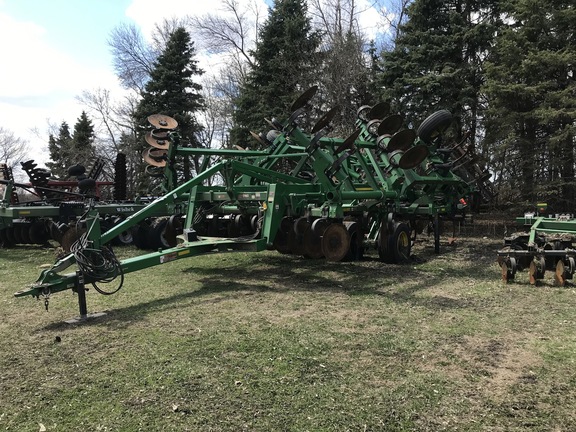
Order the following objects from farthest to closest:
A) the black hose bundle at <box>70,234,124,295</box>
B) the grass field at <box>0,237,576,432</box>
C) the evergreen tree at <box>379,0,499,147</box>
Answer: the evergreen tree at <box>379,0,499,147</box>, the black hose bundle at <box>70,234,124,295</box>, the grass field at <box>0,237,576,432</box>

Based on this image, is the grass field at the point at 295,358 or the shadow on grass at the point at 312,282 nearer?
the grass field at the point at 295,358

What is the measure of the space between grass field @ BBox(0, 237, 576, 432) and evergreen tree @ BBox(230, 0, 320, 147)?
17175 mm

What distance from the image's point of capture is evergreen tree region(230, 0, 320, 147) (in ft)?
76.3

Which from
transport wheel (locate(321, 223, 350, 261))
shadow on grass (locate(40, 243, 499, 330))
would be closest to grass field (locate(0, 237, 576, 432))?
shadow on grass (locate(40, 243, 499, 330))

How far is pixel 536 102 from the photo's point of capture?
14.4 meters

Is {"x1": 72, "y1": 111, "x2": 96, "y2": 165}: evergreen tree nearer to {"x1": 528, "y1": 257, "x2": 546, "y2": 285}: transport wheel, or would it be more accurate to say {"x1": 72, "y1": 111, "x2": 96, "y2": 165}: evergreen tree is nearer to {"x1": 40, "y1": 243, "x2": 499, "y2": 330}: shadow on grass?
{"x1": 40, "y1": 243, "x2": 499, "y2": 330}: shadow on grass

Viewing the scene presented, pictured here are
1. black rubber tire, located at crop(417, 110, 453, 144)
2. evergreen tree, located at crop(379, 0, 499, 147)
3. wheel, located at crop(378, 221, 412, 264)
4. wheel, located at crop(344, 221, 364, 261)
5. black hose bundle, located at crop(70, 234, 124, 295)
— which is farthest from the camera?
evergreen tree, located at crop(379, 0, 499, 147)

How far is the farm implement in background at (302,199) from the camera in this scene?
271 inches

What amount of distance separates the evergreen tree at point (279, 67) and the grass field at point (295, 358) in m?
17.2

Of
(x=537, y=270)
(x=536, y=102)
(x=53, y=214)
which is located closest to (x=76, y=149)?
(x=53, y=214)

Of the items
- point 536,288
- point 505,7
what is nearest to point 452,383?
point 536,288

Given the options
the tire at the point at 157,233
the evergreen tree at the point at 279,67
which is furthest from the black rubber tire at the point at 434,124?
the evergreen tree at the point at 279,67

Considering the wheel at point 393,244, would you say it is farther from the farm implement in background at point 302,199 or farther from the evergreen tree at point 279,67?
the evergreen tree at point 279,67

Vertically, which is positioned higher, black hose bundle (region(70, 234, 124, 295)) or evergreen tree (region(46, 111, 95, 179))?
evergreen tree (region(46, 111, 95, 179))
